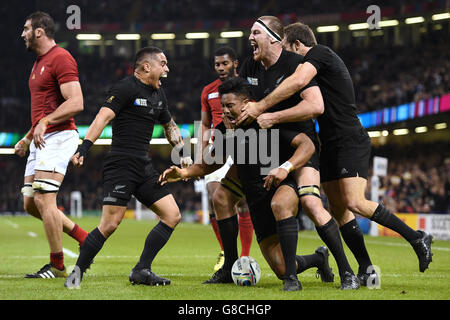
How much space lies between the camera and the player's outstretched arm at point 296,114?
5621mm

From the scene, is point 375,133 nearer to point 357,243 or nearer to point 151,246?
point 357,243

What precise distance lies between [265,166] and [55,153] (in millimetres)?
2315

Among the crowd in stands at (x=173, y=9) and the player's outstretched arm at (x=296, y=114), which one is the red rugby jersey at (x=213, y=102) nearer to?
the player's outstretched arm at (x=296, y=114)

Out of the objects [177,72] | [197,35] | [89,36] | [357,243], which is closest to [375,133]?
[177,72]

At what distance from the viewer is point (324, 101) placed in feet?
20.1

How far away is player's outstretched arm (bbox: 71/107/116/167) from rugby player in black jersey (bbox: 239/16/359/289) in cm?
133

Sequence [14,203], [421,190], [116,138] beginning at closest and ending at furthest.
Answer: [116,138] → [421,190] → [14,203]

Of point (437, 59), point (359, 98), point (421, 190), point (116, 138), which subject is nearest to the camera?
point (116, 138)

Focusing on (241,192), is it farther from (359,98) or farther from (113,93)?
(359,98)

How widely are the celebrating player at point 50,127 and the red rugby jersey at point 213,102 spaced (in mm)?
2212

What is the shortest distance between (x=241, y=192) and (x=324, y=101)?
1250 millimetres

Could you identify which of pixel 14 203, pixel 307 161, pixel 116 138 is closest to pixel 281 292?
pixel 307 161

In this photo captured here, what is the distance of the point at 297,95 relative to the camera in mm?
5957

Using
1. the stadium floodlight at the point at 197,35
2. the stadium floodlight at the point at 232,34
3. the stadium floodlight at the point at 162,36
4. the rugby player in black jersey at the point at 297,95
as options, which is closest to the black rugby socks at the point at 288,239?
the rugby player in black jersey at the point at 297,95
